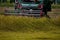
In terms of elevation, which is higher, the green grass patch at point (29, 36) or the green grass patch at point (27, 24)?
the green grass patch at point (29, 36)

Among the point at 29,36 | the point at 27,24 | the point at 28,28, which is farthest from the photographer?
the point at 27,24

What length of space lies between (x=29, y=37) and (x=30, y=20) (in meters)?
3.75

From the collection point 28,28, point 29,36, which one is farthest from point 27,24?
point 29,36

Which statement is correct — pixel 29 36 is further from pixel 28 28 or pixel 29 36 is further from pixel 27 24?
pixel 27 24

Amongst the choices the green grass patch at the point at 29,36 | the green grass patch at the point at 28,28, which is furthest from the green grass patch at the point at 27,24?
the green grass patch at the point at 29,36

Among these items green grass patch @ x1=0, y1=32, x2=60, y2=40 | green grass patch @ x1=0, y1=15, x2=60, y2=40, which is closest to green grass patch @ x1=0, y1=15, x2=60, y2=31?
green grass patch @ x1=0, y1=15, x2=60, y2=40

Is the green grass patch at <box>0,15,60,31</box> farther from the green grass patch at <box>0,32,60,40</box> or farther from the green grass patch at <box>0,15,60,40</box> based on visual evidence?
the green grass patch at <box>0,32,60,40</box>

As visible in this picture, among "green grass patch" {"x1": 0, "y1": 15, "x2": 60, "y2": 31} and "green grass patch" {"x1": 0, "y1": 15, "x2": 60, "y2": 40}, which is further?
Answer: "green grass patch" {"x1": 0, "y1": 15, "x2": 60, "y2": 31}

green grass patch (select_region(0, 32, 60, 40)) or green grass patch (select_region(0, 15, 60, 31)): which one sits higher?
green grass patch (select_region(0, 32, 60, 40))

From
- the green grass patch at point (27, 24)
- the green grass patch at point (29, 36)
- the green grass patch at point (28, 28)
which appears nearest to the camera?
the green grass patch at point (29, 36)

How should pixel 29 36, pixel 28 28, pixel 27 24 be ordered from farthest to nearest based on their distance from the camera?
pixel 27 24 → pixel 28 28 → pixel 29 36

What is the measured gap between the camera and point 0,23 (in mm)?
15305

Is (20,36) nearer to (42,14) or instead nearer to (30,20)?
(30,20)

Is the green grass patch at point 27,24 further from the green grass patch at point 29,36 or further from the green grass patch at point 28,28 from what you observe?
the green grass patch at point 29,36
